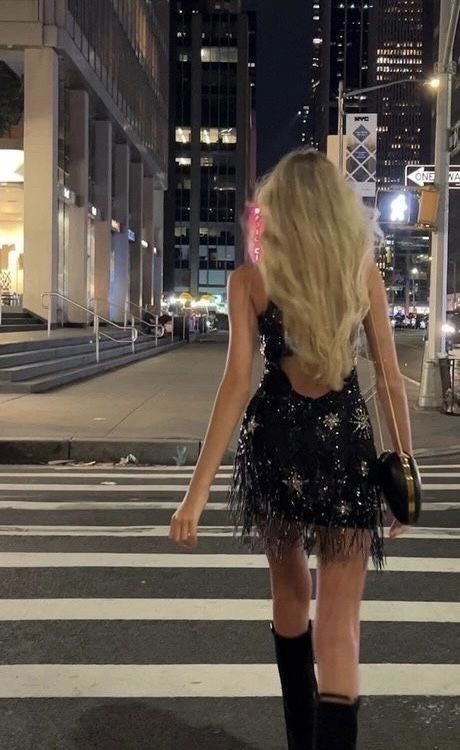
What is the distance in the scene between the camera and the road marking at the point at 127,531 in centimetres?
686

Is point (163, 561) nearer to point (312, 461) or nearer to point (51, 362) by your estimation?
point (312, 461)

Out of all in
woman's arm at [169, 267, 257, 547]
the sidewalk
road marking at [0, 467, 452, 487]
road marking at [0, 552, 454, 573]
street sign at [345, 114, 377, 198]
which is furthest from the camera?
street sign at [345, 114, 377, 198]

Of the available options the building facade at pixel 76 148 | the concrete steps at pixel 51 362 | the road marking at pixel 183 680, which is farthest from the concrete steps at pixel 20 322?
the road marking at pixel 183 680

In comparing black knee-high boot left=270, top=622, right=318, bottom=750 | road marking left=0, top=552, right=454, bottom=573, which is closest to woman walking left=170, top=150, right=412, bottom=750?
black knee-high boot left=270, top=622, right=318, bottom=750

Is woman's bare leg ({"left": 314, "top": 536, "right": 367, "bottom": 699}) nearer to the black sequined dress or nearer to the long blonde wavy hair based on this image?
the black sequined dress

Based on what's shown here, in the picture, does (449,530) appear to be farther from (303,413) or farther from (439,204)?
(439,204)

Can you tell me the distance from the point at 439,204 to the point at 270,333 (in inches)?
549

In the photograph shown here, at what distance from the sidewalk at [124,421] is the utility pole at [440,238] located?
0.59 metres

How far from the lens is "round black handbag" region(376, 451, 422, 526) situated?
2363mm

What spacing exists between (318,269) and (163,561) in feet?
13.4

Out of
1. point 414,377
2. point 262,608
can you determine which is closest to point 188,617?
point 262,608

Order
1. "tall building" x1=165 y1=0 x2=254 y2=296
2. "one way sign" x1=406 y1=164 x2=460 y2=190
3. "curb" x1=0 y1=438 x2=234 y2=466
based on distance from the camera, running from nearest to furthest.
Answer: "curb" x1=0 y1=438 x2=234 y2=466 → "one way sign" x1=406 y1=164 x2=460 y2=190 → "tall building" x1=165 y1=0 x2=254 y2=296

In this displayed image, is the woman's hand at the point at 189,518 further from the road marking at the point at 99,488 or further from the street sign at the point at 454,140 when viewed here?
the street sign at the point at 454,140

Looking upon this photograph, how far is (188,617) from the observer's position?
192 inches
